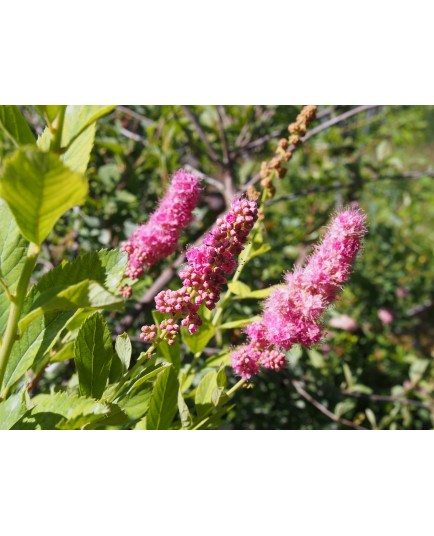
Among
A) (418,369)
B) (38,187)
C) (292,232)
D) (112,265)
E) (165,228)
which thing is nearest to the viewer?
(38,187)

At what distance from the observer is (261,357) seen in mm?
587

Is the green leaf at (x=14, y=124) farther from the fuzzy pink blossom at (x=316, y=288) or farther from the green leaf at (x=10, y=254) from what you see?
the fuzzy pink blossom at (x=316, y=288)

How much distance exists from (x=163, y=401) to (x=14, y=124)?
0.30 m

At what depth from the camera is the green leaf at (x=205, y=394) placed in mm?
640

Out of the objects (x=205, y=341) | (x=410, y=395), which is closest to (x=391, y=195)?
(x=410, y=395)

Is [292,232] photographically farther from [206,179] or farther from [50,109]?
[50,109]

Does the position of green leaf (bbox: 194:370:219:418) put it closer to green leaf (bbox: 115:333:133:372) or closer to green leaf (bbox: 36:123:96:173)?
green leaf (bbox: 115:333:133:372)

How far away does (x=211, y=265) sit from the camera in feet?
1.72

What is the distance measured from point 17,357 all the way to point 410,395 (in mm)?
1336

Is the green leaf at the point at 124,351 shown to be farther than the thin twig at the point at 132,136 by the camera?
No

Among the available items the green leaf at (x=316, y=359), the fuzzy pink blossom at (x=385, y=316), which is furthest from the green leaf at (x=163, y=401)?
the fuzzy pink blossom at (x=385, y=316)

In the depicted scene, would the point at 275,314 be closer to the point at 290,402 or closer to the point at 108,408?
the point at 108,408

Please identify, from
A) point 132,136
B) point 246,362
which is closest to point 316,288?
point 246,362

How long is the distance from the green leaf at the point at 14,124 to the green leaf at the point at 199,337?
1.13 feet
